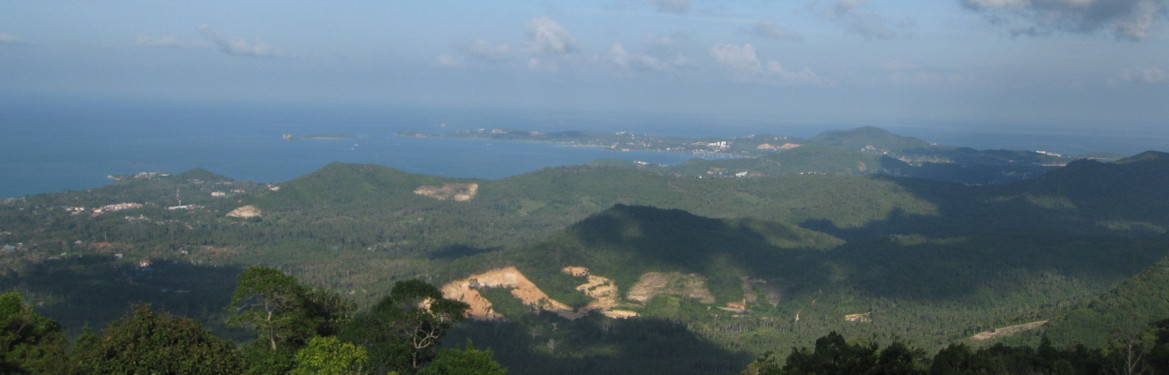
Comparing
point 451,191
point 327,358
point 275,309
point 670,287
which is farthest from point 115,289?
point 451,191

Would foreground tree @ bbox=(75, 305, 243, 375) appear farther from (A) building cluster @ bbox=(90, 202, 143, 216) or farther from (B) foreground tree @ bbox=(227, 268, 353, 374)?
(A) building cluster @ bbox=(90, 202, 143, 216)

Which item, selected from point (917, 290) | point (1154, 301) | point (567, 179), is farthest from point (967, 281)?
point (567, 179)

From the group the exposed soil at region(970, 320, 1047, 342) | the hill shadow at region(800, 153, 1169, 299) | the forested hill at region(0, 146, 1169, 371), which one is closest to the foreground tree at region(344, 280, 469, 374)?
the forested hill at region(0, 146, 1169, 371)

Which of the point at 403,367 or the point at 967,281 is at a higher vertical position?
the point at 403,367

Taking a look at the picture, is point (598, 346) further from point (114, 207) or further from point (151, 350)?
point (114, 207)

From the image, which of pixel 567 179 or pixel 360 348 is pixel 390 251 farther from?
pixel 360 348

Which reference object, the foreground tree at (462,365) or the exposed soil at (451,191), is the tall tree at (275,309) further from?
the exposed soil at (451,191)
